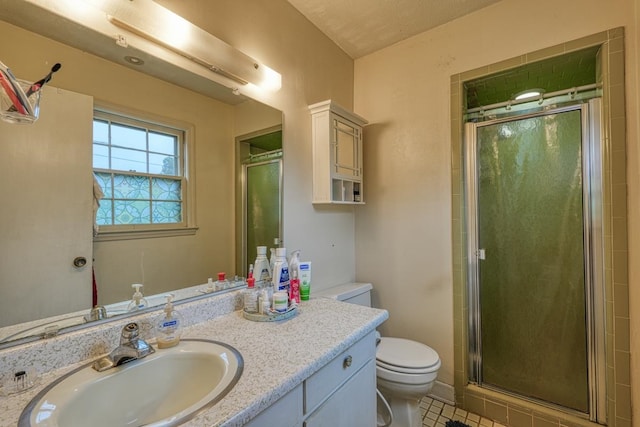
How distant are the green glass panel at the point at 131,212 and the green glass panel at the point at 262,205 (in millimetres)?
446

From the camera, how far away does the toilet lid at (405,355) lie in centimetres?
143

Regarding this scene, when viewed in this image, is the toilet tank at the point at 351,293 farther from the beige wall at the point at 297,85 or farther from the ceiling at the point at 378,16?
the ceiling at the point at 378,16

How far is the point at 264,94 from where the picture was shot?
4.74ft

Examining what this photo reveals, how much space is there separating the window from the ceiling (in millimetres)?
1166

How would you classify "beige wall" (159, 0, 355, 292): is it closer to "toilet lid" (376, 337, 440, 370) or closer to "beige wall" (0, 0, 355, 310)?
"beige wall" (0, 0, 355, 310)

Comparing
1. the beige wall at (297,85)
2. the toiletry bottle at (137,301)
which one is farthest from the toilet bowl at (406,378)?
the toiletry bottle at (137,301)

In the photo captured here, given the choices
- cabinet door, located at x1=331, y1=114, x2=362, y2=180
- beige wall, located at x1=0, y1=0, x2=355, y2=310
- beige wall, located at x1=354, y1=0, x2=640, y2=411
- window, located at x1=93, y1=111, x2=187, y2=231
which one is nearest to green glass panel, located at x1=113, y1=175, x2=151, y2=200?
window, located at x1=93, y1=111, x2=187, y2=231

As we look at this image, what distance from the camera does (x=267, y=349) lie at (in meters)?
0.86

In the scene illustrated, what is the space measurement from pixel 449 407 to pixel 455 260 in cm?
89

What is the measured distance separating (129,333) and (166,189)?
50 centimetres

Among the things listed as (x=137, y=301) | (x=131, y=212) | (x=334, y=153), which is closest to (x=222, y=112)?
(x=131, y=212)

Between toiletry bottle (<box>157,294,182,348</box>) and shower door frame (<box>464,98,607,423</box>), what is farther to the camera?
shower door frame (<box>464,98,607,423</box>)

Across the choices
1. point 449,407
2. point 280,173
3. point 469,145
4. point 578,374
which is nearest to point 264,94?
point 280,173

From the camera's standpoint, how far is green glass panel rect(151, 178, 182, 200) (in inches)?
40.6
